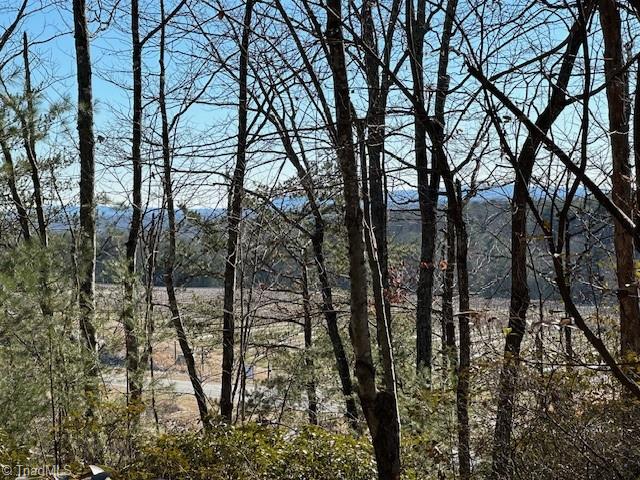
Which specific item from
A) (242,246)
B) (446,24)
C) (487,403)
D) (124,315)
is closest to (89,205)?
(124,315)

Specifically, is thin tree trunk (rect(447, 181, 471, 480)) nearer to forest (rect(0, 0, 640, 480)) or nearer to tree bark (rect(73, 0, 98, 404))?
forest (rect(0, 0, 640, 480))

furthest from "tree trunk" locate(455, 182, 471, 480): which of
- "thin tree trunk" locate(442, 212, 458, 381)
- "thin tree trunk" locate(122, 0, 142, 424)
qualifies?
"thin tree trunk" locate(122, 0, 142, 424)

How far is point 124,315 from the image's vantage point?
6.04 m

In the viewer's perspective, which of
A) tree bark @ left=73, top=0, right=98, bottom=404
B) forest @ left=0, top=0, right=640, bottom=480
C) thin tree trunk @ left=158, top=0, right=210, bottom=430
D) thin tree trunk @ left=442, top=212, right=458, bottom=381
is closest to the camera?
forest @ left=0, top=0, right=640, bottom=480

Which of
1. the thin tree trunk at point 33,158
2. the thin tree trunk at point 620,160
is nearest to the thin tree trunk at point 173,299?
the thin tree trunk at point 33,158

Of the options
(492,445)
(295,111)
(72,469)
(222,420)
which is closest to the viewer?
(72,469)

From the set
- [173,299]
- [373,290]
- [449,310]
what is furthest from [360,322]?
[173,299]

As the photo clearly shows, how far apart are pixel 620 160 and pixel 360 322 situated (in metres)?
2.10

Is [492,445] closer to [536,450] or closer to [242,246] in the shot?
[536,450]

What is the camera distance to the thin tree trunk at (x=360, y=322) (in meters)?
3.22

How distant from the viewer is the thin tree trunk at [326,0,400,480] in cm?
322

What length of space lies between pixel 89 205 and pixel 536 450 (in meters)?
4.98

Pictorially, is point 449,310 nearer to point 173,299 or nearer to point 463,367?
point 463,367

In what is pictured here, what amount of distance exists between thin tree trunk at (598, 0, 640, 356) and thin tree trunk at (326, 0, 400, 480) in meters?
1.35
